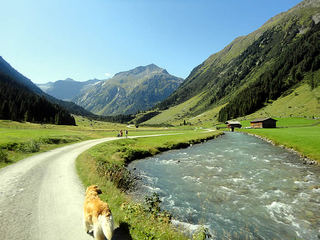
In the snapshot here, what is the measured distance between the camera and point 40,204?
364 inches

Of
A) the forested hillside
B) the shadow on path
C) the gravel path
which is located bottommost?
the shadow on path

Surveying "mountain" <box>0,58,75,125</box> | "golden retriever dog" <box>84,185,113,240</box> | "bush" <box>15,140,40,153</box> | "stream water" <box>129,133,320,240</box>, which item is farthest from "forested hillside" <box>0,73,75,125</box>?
"golden retriever dog" <box>84,185,113,240</box>

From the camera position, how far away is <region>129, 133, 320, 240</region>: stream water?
9.94 metres

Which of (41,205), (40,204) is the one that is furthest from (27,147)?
(41,205)

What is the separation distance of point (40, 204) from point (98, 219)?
5.86 metres

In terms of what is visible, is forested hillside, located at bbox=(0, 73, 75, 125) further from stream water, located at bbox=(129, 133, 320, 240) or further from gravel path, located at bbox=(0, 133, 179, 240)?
stream water, located at bbox=(129, 133, 320, 240)

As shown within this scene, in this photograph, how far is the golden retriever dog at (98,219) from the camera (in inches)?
223

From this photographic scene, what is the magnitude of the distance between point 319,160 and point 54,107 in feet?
537

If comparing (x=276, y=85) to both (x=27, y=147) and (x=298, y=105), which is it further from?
(x=27, y=147)

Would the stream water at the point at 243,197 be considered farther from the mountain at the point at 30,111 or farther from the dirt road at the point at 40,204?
the mountain at the point at 30,111

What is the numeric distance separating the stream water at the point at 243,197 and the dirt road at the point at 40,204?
240 inches

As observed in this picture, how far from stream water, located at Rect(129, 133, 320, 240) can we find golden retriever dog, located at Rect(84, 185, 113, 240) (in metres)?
6.02

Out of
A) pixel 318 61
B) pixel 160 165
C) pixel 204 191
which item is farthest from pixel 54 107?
pixel 318 61

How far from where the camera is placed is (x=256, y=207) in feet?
39.7
